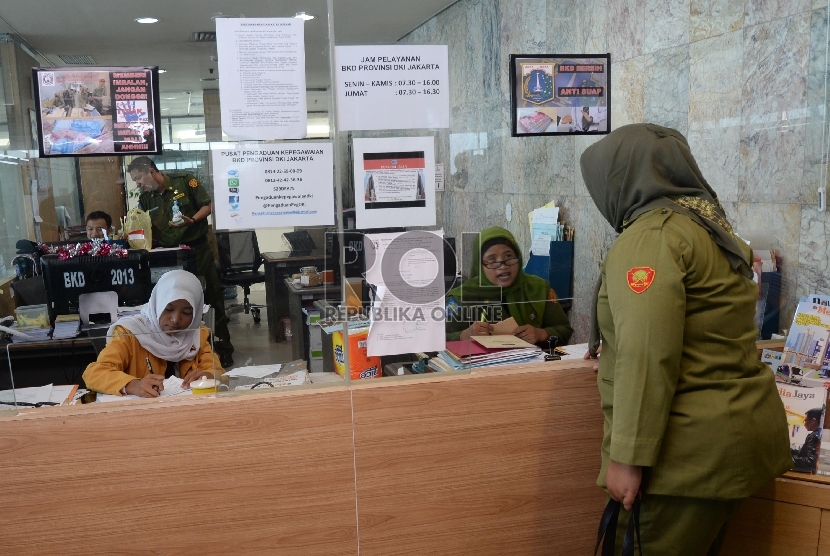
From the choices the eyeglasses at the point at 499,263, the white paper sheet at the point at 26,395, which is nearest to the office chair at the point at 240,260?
the white paper sheet at the point at 26,395

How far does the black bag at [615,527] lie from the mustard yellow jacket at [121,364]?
1.15 meters

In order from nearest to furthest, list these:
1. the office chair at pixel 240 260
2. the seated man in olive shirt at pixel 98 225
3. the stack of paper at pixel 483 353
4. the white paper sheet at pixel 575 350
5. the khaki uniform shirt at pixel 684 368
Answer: the khaki uniform shirt at pixel 684 368 < the seated man in olive shirt at pixel 98 225 < the office chair at pixel 240 260 < the stack of paper at pixel 483 353 < the white paper sheet at pixel 575 350

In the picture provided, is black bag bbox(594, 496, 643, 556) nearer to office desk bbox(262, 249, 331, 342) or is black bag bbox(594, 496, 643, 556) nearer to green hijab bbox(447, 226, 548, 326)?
green hijab bbox(447, 226, 548, 326)

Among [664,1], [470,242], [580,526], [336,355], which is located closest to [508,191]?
[470,242]

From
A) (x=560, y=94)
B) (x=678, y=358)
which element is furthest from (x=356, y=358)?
(x=560, y=94)

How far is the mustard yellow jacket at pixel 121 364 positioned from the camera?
6.21ft

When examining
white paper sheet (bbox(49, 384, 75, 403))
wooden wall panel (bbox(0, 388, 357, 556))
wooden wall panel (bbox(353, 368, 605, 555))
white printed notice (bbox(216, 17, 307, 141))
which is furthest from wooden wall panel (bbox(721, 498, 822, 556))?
white paper sheet (bbox(49, 384, 75, 403))

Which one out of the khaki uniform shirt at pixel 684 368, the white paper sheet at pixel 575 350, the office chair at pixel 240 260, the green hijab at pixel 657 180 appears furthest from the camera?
the white paper sheet at pixel 575 350

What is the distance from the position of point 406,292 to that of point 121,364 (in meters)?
0.82

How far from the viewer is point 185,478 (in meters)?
1.89

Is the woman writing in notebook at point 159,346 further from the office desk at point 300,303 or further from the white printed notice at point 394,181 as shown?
the white printed notice at point 394,181

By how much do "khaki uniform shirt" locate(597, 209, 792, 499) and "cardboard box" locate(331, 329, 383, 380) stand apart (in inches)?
28.8

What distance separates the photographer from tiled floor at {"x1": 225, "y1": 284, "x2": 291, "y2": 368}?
196 cm

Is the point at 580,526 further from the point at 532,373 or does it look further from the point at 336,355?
the point at 336,355
